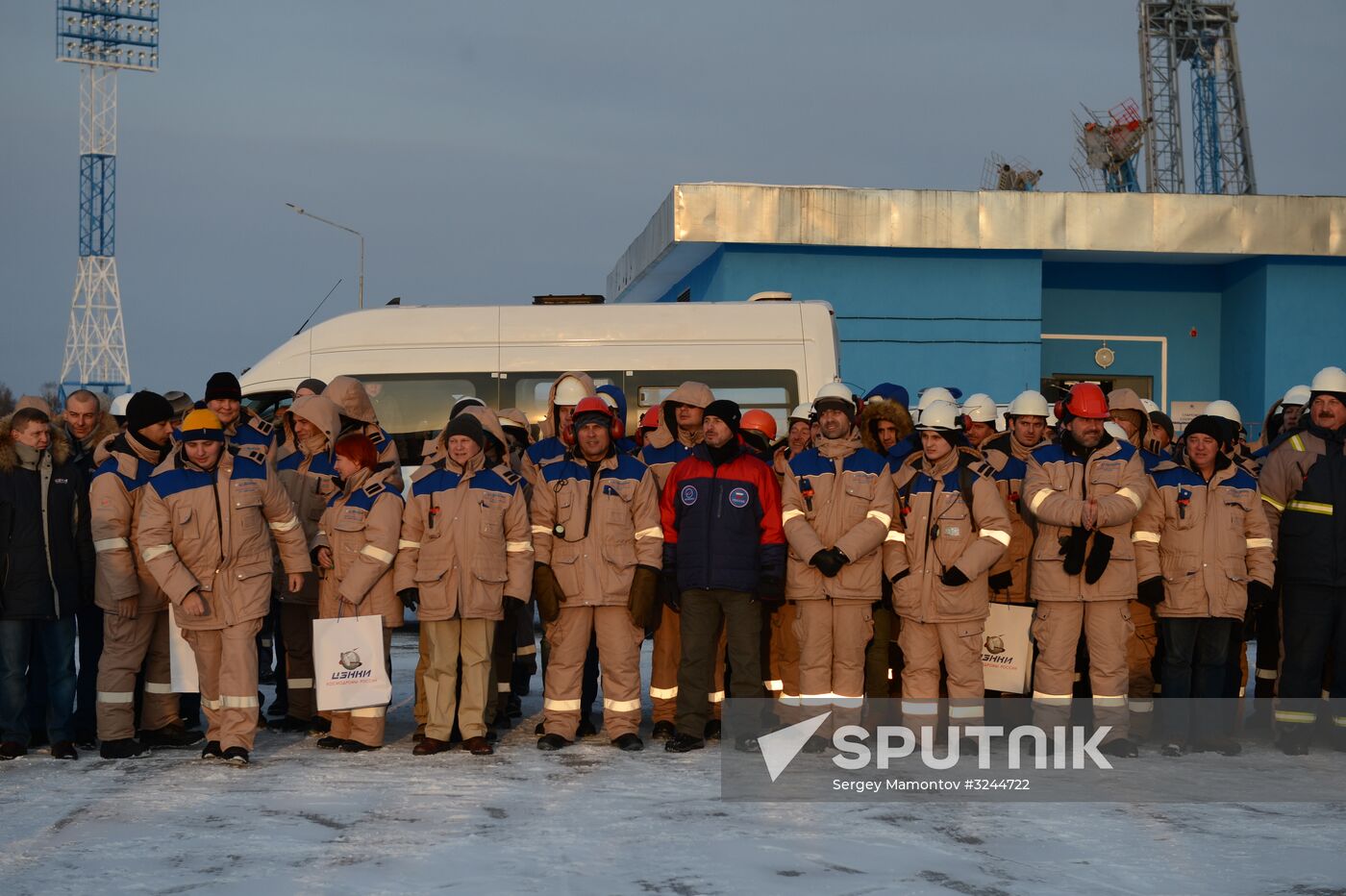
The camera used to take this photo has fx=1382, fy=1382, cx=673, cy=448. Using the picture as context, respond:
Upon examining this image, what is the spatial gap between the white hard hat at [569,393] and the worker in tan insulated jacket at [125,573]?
224cm

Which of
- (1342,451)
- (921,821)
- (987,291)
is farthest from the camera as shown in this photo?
(987,291)

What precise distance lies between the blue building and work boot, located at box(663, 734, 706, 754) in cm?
1351

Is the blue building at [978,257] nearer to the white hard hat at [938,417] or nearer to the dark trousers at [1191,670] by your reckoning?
the white hard hat at [938,417]

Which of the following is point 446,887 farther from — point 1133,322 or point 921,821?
point 1133,322

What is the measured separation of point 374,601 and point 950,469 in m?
3.32

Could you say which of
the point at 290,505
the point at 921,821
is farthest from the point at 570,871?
the point at 290,505

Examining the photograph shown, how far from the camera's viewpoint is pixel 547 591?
25.4 ft

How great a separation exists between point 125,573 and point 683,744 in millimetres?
3142

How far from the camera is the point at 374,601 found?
779cm

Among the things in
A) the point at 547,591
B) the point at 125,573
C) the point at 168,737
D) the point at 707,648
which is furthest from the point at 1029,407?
the point at 168,737

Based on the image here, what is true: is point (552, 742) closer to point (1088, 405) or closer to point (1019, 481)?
point (1019, 481)

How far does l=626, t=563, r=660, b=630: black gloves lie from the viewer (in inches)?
303

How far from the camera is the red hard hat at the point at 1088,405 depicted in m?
7.68

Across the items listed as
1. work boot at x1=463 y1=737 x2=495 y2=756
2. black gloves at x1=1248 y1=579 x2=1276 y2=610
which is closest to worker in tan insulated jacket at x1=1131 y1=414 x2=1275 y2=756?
black gloves at x1=1248 y1=579 x2=1276 y2=610
